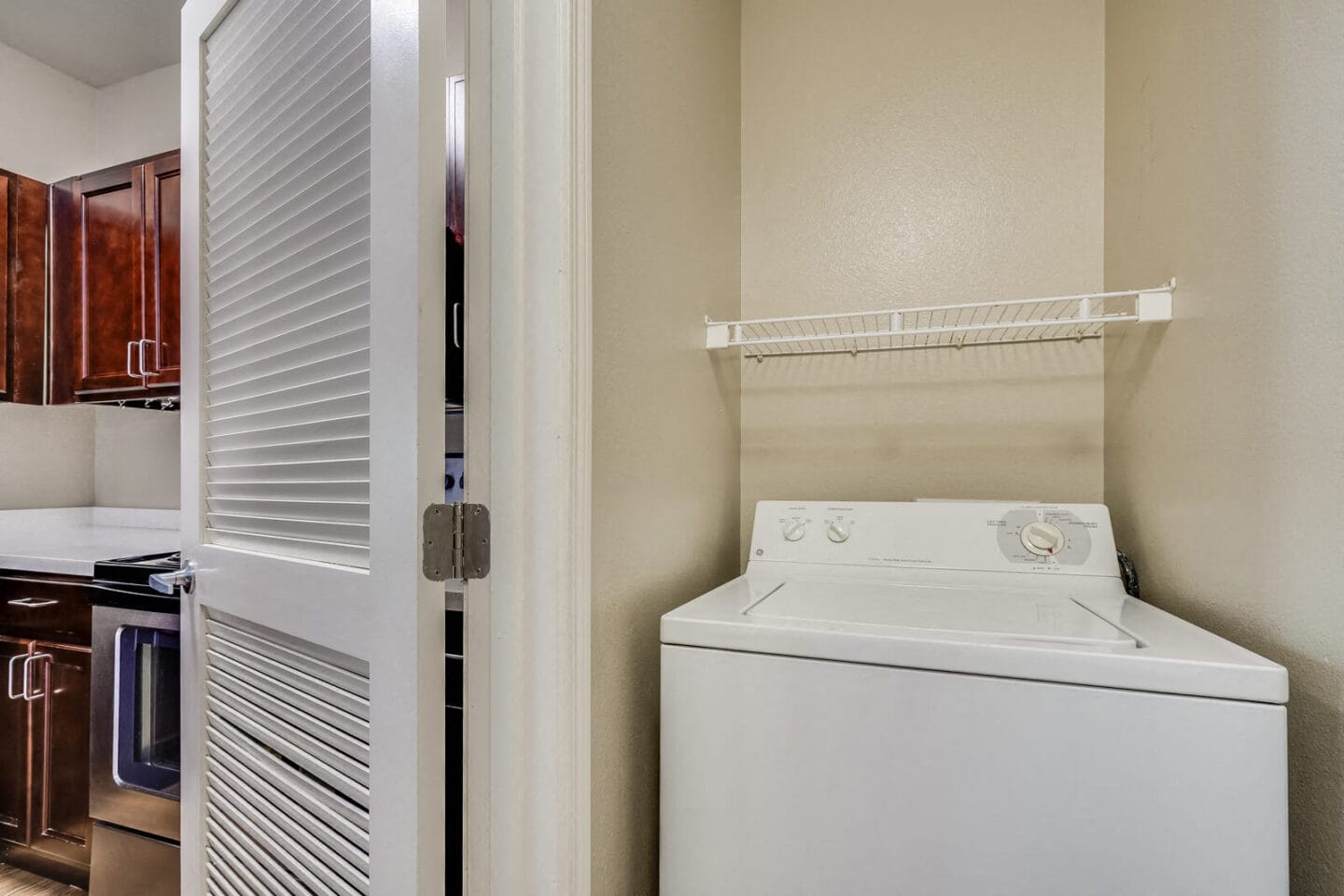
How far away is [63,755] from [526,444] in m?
1.97

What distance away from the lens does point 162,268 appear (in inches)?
85.0

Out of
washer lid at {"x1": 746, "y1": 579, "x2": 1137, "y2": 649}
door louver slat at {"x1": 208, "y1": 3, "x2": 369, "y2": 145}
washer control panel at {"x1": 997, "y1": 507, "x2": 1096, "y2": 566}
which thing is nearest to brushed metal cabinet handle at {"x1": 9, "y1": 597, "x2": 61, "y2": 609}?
door louver slat at {"x1": 208, "y1": 3, "x2": 369, "y2": 145}

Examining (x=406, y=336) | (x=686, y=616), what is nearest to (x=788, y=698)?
(x=686, y=616)

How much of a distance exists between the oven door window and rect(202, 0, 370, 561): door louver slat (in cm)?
59

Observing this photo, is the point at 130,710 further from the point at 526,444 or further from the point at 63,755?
the point at 526,444

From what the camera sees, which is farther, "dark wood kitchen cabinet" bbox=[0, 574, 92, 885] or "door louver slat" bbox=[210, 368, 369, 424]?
"dark wood kitchen cabinet" bbox=[0, 574, 92, 885]

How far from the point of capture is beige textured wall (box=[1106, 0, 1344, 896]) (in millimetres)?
762

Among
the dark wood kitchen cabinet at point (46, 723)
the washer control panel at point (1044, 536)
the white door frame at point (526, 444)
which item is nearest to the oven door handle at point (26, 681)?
the dark wood kitchen cabinet at point (46, 723)

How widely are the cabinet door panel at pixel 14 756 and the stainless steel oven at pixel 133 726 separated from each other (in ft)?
1.66

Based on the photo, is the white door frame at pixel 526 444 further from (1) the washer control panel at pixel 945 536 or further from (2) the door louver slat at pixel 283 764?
(1) the washer control panel at pixel 945 536

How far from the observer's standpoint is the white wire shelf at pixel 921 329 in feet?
4.53

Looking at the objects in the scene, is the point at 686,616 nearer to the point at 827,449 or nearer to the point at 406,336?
the point at 406,336

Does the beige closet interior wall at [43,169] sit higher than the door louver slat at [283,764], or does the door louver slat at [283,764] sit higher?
the beige closet interior wall at [43,169]

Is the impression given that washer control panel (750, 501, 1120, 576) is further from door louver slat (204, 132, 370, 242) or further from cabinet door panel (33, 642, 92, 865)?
cabinet door panel (33, 642, 92, 865)
